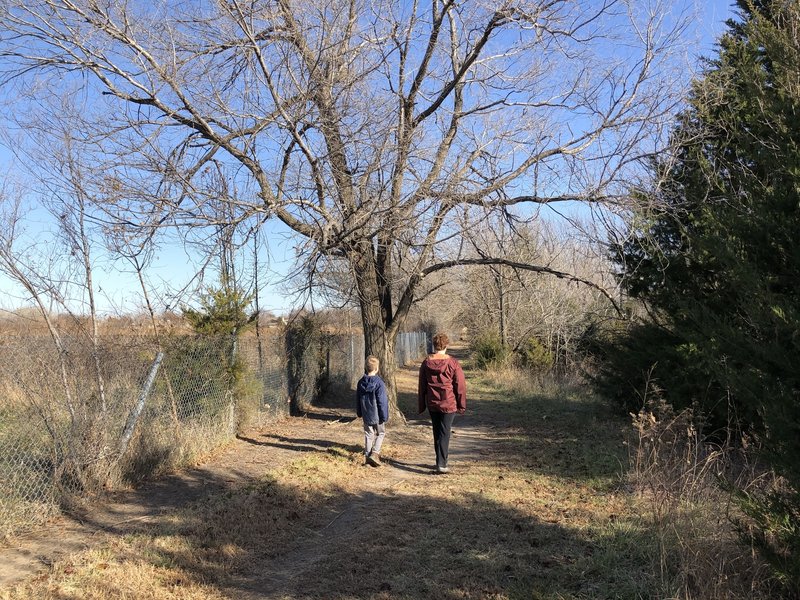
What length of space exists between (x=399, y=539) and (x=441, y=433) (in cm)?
265

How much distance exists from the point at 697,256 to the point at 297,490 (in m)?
6.31

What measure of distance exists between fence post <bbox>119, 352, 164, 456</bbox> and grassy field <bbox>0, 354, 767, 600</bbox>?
1.39 meters

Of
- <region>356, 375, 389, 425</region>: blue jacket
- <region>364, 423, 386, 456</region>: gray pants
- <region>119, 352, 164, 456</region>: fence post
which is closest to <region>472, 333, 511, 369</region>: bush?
<region>364, 423, 386, 456</region>: gray pants

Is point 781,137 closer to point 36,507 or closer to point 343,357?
point 36,507

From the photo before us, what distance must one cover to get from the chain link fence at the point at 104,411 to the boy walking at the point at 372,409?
2.43 metres

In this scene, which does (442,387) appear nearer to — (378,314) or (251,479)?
(251,479)

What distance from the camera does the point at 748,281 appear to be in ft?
11.9

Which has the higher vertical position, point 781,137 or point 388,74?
point 388,74

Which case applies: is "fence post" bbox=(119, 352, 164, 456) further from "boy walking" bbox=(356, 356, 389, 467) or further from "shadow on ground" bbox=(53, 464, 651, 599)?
"boy walking" bbox=(356, 356, 389, 467)

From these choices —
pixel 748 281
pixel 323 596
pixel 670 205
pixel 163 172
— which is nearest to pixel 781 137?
pixel 748 281

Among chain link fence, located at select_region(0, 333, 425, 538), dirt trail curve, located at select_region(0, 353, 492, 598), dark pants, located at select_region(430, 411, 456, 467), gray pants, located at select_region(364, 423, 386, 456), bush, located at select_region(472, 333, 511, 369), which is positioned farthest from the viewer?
bush, located at select_region(472, 333, 511, 369)

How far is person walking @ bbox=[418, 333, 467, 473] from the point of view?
25.6 ft

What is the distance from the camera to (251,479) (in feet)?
24.5

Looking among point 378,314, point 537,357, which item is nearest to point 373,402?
point 378,314
